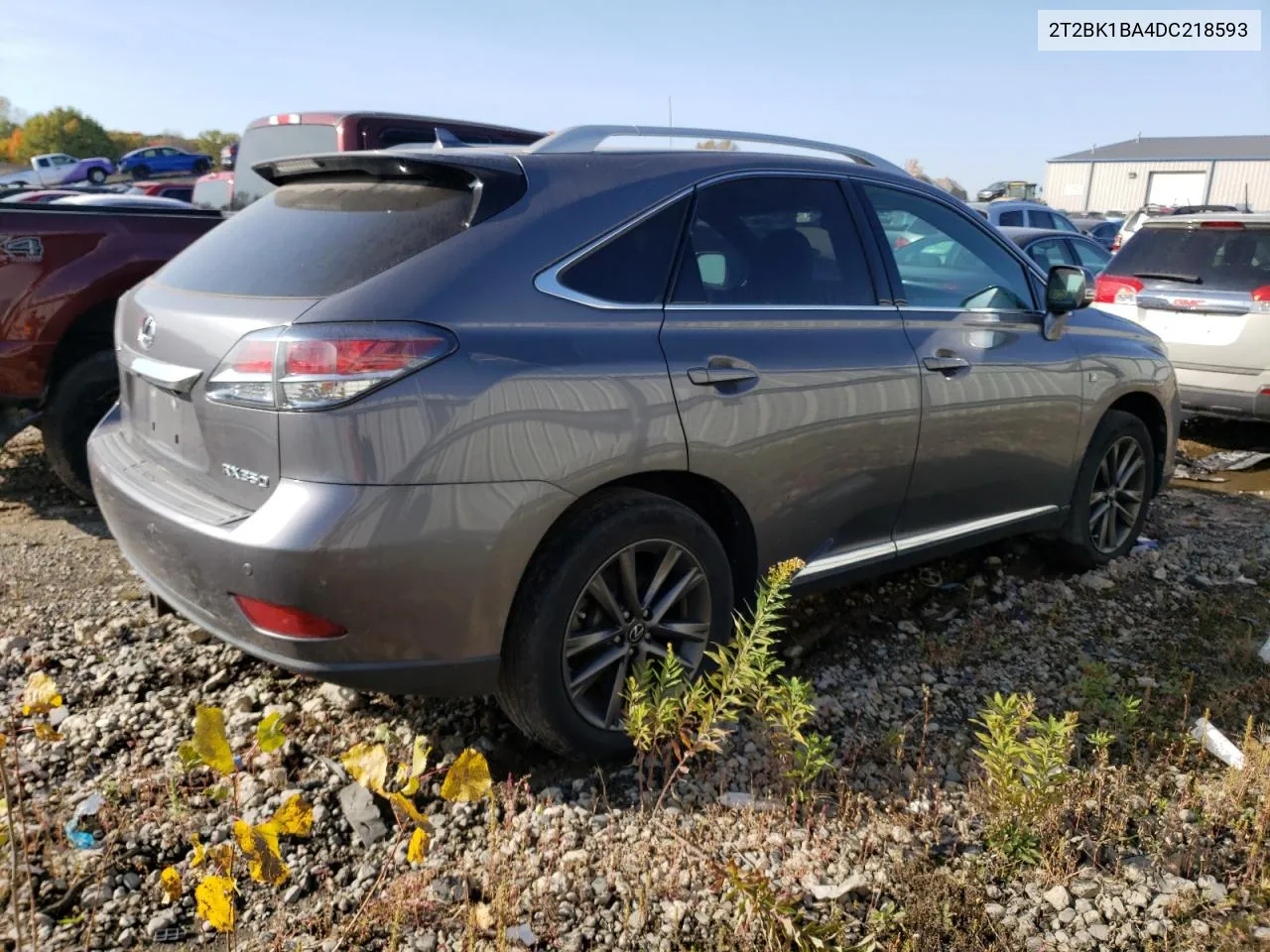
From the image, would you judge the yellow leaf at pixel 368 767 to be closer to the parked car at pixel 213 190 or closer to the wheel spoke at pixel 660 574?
the wheel spoke at pixel 660 574

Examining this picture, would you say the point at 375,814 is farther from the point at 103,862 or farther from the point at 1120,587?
the point at 1120,587

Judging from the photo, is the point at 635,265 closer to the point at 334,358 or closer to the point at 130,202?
the point at 334,358

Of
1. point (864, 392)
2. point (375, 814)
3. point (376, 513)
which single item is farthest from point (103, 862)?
point (864, 392)

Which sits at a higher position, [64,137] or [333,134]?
[64,137]

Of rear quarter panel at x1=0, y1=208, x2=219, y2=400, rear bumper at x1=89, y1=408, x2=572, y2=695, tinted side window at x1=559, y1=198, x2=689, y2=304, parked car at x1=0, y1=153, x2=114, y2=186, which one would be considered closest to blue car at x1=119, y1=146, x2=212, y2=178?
parked car at x1=0, y1=153, x2=114, y2=186

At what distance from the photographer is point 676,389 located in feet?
9.82

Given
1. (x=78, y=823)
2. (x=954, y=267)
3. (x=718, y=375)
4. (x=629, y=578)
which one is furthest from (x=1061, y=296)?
(x=78, y=823)

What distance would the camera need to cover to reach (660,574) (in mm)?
3100

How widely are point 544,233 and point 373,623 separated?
1157 mm

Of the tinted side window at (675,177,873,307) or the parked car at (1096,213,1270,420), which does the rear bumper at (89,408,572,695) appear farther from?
the parked car at (1096,213,1270,420)

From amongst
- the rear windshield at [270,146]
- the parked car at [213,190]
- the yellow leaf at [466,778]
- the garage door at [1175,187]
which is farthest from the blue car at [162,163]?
the garage door at [1175,187]

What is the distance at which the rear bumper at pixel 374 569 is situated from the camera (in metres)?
2.48

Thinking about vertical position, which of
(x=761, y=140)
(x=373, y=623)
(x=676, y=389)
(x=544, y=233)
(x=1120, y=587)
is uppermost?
(x=761, y=140)

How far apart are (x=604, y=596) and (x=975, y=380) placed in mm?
1875
